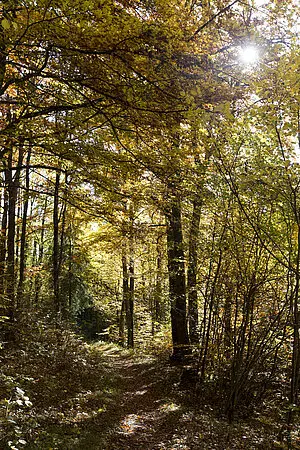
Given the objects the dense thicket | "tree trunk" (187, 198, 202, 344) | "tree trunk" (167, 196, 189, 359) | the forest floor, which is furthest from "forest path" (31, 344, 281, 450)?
"tree trunk" (187, 198, 202, 344)

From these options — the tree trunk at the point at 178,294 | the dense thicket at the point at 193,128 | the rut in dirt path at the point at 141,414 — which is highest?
the dense thicket at the point at 193,128

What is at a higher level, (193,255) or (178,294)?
(193,255)

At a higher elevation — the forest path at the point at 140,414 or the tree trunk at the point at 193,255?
the tree trunk at the point at 193,255

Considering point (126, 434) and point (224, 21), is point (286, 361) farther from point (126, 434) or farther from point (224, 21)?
point (224, 21)

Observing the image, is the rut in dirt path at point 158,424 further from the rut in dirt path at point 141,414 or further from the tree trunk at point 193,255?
the tree trunk at point 193,255

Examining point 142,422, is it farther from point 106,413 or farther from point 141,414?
point 106,413

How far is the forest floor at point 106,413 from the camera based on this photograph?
4969 millimetres

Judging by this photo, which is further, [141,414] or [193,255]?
[193,255]

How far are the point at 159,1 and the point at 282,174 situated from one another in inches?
97.4

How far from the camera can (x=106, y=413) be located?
6793 millimetres

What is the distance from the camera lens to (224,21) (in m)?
4.21

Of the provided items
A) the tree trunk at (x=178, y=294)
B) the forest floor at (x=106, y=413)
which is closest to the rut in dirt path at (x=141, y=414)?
the forest floor at (x=106, y=413)

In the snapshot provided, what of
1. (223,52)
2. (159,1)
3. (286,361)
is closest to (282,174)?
(223,52)

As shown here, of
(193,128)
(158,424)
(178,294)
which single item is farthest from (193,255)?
(193,128)
